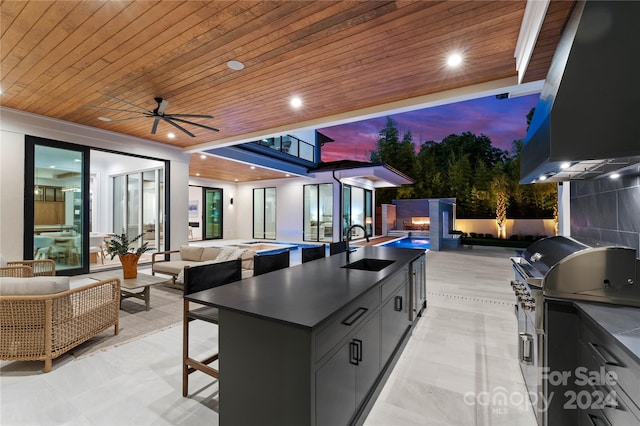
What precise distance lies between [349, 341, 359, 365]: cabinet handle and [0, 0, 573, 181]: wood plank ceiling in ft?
8.27

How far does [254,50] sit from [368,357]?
305 centimetres

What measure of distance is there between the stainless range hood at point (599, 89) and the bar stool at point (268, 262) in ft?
7.68

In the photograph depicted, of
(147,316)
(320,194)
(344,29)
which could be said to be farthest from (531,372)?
(320,194)

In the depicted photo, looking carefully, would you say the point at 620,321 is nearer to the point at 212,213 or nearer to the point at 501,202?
the point at 501,202

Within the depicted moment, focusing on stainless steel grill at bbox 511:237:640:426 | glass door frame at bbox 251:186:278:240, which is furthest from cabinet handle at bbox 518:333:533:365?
glass door frame at bbox 251:186:278:240

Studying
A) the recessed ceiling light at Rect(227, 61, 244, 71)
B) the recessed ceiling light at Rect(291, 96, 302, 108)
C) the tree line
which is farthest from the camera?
the tree line

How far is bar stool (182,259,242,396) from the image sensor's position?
203 centimetres

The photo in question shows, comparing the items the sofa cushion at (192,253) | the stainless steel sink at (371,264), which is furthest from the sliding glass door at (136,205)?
the stainless steel sink at (371,264)

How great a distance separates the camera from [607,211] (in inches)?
94.3

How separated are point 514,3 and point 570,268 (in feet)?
6.84

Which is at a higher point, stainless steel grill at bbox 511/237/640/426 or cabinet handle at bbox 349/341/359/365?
stainless steel grill at bbox 511/237/640/426

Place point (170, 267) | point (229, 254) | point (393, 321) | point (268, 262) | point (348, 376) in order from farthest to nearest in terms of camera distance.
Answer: point (170, 267)
point (229, 254)
point (268, 262)
point (393, 321)
point (348, 376)

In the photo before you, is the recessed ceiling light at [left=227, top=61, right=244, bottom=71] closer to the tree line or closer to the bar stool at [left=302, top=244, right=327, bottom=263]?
the bar stool at [left=302, top=244, right=327, bottom=263]

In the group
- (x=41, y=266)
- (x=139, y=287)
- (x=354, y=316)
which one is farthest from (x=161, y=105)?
(x=354, y=316)
